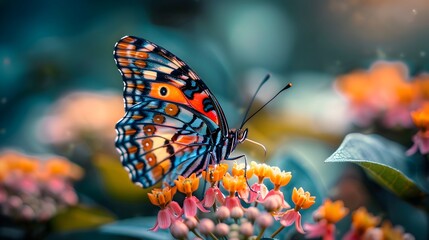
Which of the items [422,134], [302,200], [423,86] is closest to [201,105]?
[302,200]

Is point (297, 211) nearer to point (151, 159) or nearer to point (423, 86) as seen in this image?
point (151, 159)

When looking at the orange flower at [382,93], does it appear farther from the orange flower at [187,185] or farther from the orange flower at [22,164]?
the orange flower at [22,164]

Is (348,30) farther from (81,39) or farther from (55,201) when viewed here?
(55,201)

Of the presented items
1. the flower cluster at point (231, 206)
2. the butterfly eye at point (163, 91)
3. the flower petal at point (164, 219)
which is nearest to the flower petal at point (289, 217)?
the flower cluster at point (231, 206)

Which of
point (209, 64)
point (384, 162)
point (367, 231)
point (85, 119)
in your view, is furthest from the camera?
point (209, 64)

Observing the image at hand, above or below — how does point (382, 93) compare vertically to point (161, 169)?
above

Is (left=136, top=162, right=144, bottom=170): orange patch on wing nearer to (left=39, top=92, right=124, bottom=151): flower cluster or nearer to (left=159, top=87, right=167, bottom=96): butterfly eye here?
(left=159, top=87, right=167, bottom=96): butterfly eye
